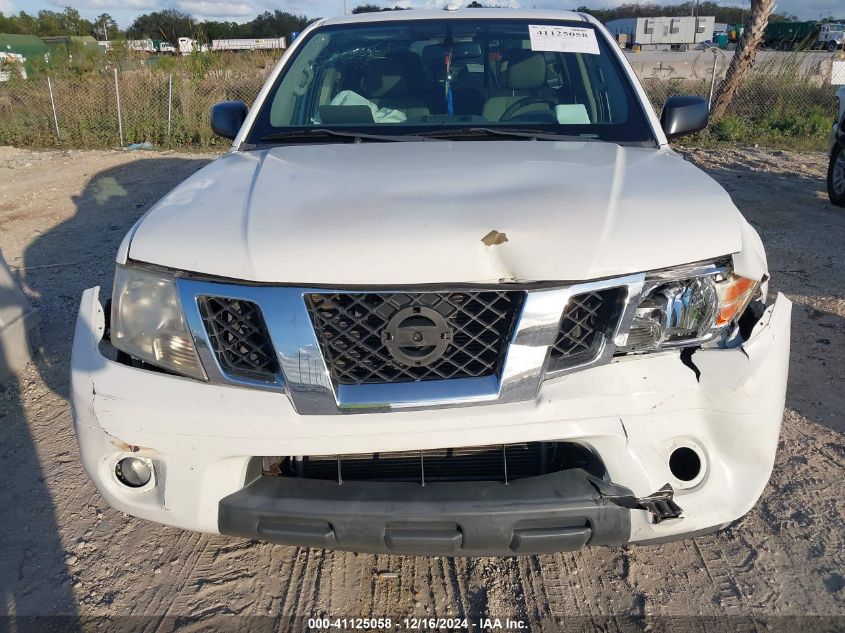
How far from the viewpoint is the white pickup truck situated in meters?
1.84

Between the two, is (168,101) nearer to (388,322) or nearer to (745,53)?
(745,53)

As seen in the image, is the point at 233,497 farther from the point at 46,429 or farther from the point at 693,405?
the point at 46,429

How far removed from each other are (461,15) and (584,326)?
2.29 metres

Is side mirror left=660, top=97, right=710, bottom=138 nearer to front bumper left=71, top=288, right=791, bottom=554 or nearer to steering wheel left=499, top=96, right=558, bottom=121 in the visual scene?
steering wheel left=499, top=96, right=558, bottom=121

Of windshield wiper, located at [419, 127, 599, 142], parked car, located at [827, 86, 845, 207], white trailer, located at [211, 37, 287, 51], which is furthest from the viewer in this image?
white trailer, located at [211, 37, 287, 51]

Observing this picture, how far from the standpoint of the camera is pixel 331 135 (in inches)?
118

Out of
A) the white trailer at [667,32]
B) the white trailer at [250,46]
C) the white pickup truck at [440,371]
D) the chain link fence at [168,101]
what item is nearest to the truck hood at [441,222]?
the white pickup truck at [440,371]

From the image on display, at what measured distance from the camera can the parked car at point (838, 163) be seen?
7.37m

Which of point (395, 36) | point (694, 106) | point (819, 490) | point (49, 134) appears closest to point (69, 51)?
point (49, 134)

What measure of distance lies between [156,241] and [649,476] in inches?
60.3

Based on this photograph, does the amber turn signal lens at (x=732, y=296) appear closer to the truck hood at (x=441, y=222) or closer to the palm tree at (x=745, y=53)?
the truck hood at (x=441, y=222)

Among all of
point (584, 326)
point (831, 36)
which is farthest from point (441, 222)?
point (831, 36)

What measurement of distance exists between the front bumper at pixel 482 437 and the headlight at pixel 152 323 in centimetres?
5

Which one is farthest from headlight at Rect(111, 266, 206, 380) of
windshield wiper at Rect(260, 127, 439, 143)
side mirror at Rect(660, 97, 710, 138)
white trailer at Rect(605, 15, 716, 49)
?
white trailer at Rect(605, 15, 716, 49)
